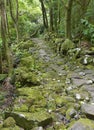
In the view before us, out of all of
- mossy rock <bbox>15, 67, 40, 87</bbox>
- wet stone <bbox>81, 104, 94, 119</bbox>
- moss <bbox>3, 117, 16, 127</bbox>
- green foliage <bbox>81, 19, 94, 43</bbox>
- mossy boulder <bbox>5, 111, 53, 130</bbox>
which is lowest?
mossy rock <bbox>15, 67, 40, 87</bbox>

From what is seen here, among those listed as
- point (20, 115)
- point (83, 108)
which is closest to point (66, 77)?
point (83, 108)

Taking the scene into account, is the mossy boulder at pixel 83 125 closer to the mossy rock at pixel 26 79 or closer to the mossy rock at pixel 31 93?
the mossy rock at pixel 31 93

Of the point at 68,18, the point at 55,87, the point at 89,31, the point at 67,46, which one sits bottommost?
the point at 55,87

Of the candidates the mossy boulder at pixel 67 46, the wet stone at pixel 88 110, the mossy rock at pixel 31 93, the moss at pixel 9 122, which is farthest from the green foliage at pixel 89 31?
the moss at pixel 9 122

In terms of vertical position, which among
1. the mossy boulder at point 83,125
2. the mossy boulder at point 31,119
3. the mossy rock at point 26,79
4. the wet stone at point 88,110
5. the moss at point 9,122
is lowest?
the mossy rock at point 26,79

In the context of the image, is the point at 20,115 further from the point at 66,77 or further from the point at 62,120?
the point at 66,77

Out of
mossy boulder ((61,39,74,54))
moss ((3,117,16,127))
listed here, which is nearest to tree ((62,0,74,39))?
mossy boulder ((61,39,74,54))

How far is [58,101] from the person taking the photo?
16.2ft

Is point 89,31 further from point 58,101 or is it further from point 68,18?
point 58,101

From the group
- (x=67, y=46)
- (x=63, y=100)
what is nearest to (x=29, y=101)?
(x=63, y=100)

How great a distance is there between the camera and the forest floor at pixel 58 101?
395 cm

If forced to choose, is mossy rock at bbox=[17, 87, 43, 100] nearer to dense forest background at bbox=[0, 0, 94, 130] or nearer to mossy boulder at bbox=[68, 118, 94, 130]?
dense forest background at bbox=[0, 0, 94, 130]

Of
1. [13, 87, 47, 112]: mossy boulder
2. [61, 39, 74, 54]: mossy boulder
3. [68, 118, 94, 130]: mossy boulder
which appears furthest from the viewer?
[61, 39, 74, 54]: mossy boulder

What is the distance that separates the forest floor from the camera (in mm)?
3953
